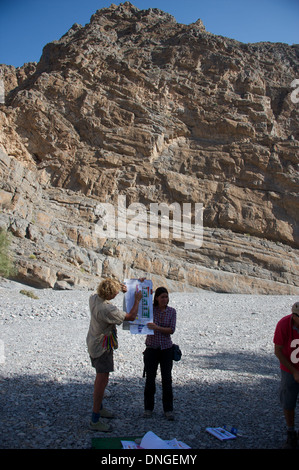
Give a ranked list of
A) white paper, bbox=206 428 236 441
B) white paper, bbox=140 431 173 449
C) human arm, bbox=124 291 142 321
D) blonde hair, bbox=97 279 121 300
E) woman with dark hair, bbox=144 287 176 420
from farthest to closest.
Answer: woman with dark hair, bbox=144 287 176 420, human arm, bbox=124 291 142 321, blonde hair, bbox=97 279 121 300, white paper, bbox=206 428 236 441, white paper, bbox=140 431 173 449

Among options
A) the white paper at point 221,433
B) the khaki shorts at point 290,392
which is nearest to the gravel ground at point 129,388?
the white paper at point 221,433

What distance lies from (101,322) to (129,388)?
7.13 feet

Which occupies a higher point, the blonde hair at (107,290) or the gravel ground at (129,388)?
the blonde hair at (107,290)

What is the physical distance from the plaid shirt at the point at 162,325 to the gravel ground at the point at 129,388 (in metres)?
0.91

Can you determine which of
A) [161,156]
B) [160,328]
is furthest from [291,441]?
[161,156]

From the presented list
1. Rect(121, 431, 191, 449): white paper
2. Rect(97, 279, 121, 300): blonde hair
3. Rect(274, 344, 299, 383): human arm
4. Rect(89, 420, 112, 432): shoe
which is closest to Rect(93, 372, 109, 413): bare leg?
Rect(89, 420, 112, 432): shoe

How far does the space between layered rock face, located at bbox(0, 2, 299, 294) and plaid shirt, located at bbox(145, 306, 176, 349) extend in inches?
711

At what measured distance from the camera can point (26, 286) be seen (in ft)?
59.7

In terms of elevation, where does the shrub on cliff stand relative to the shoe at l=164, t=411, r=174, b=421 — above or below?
above

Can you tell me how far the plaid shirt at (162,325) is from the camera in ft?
14.8

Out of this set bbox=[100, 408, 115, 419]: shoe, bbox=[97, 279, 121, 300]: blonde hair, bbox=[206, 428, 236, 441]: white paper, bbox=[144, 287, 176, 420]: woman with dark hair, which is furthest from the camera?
bbox=[144, 287, 176, 420]: woman with dark hair

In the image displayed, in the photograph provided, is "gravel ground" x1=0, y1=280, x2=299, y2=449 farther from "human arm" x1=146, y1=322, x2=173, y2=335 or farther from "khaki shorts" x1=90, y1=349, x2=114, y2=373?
"human arm" x1=146, y1=322, x2=173, y2=335

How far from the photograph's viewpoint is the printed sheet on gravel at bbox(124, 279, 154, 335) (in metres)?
4.34

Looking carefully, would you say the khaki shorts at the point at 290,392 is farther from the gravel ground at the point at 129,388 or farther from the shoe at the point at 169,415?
the shoe at the point at 169,415
